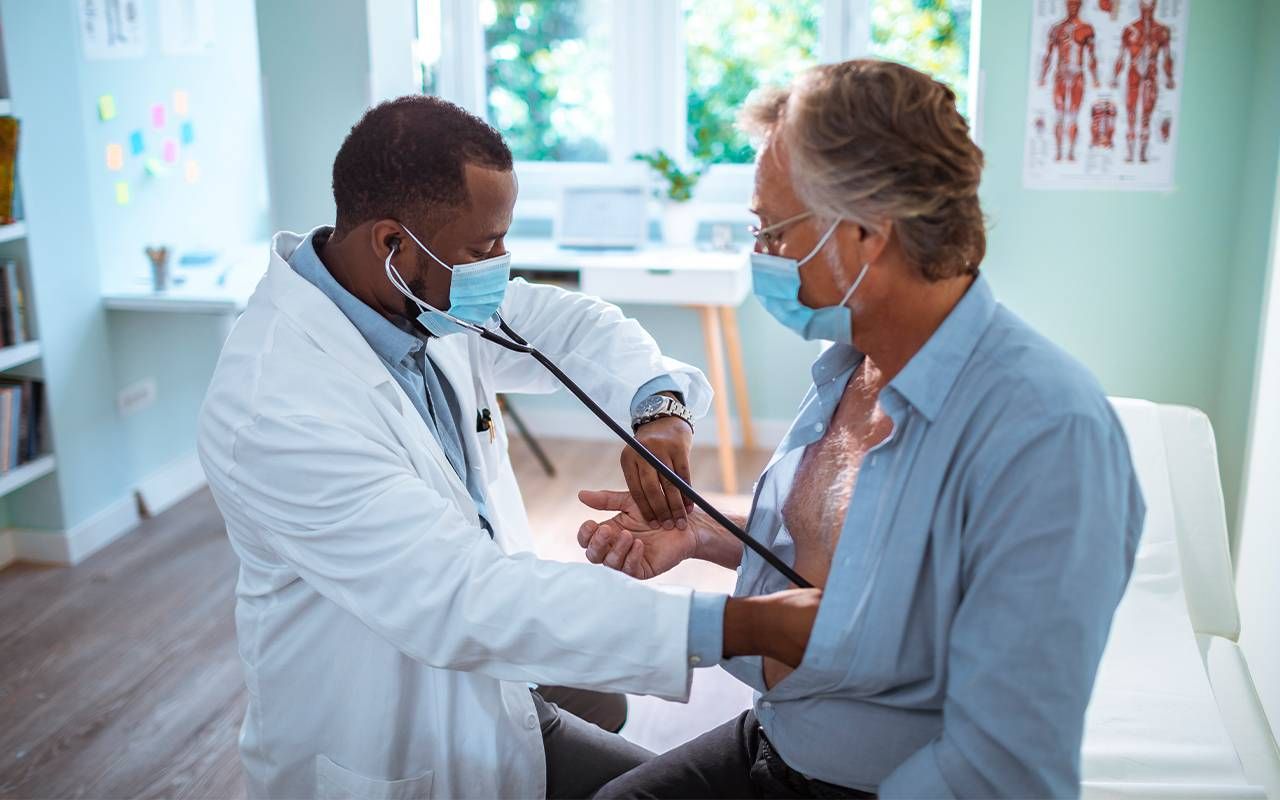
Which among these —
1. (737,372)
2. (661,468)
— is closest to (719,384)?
(737,372)

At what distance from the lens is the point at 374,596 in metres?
1.14

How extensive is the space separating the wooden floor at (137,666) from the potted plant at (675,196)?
3.48 ft

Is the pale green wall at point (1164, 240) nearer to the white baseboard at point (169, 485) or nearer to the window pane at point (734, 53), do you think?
the window pane at point (734, 53)

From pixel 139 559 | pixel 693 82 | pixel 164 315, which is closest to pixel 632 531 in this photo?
pixel 139 559

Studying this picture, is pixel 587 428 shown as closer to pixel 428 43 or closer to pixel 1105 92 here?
pixel 428 43

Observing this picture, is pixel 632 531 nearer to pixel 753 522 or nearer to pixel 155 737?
pixel 753 522

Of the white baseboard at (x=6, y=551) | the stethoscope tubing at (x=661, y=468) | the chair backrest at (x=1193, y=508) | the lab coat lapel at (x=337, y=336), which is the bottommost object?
the white baseboard at (x=6, y=551)

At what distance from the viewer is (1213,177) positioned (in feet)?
9.10

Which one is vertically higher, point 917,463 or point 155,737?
point 917,463

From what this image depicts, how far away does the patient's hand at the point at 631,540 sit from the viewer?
140 centimetres

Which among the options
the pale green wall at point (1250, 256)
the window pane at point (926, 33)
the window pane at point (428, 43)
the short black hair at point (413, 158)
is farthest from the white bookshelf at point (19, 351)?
the pale green wall at point (1250, 256)

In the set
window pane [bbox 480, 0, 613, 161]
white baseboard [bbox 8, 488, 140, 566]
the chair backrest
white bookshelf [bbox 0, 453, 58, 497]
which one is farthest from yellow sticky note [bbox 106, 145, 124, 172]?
the chair backrest

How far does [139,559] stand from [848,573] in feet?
8.36

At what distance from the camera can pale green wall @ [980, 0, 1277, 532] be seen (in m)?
2.70
